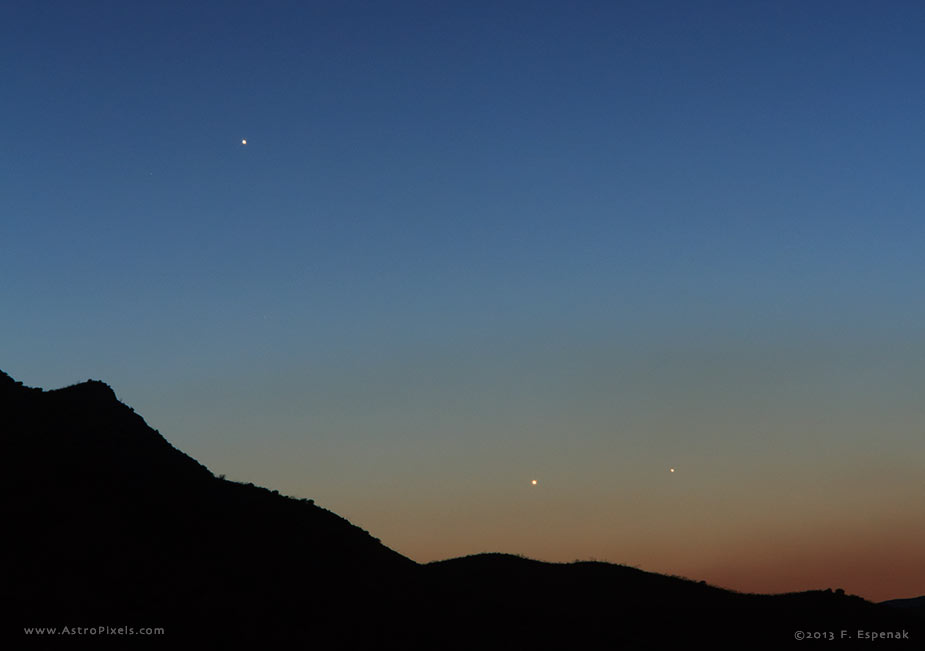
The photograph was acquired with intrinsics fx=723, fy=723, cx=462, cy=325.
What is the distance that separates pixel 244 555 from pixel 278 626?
6022 millimetres

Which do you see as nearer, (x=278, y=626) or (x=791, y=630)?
(x=278, y=626)

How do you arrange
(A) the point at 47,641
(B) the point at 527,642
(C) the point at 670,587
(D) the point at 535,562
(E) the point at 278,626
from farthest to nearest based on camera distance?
1. (D) the point at 535,562
2. (C) the point at 670,587
3. (B) the point at 527,642
4. (E) the point at 278,626
5. (A) the point at 47,641

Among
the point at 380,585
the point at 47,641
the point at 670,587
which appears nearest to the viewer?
the point at 47,641

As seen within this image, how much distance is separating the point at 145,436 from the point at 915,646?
44447 millimetres

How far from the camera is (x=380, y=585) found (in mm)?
34906

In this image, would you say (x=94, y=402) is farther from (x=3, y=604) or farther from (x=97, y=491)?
(x=3, y=604)

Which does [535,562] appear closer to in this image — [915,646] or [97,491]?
[915,646]

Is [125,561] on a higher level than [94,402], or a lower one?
lower

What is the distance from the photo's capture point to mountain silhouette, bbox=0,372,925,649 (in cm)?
2647

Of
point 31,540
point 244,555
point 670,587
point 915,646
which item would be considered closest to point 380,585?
point 244,555

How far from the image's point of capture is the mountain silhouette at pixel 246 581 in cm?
2647

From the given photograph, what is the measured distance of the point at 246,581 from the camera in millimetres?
30516

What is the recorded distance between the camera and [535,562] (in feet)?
165

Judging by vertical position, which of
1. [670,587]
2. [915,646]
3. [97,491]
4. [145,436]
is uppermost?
[145,436]
